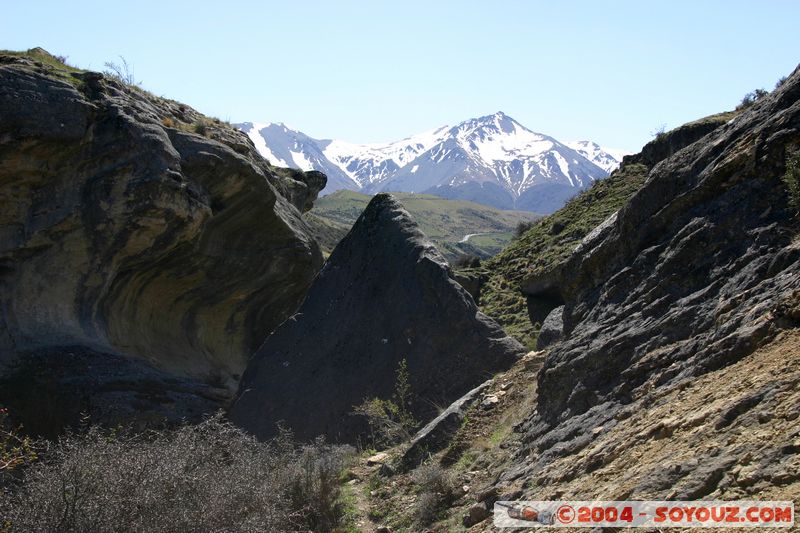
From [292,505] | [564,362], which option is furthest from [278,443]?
[564,362]

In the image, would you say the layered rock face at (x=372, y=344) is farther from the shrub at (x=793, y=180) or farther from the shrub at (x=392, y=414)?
the shrub at (x=793, y=180)

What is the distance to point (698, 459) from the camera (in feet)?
16.4

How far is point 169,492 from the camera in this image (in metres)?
7.80

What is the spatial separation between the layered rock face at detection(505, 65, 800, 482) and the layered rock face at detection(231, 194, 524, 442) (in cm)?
373

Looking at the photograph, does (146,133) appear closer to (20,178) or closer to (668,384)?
(20,178)

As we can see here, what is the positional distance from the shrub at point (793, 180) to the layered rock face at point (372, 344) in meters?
5.96

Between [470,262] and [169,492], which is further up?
[470,262]

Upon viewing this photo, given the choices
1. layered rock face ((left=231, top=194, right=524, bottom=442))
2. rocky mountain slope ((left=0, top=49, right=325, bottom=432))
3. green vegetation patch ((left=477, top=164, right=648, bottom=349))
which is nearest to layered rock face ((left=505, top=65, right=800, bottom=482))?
layered rock face ((left=231, top=194, right=524, bottom=442))

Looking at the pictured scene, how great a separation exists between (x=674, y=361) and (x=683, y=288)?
0.84 metres

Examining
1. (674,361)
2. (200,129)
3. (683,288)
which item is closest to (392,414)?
(683,288)

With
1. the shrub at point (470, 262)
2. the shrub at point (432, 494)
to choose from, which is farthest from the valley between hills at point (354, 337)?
the shrub at point (470, 262)

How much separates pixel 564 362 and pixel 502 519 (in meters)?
2.02

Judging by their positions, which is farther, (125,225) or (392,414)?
(125,225)

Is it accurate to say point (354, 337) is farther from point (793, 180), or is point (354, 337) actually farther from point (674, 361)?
point (793, 180)
